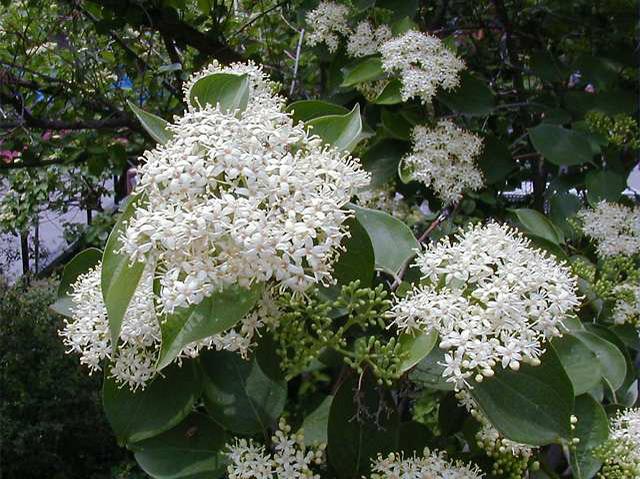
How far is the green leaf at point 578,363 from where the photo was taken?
0.74 m

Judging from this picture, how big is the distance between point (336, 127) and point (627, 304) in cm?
56

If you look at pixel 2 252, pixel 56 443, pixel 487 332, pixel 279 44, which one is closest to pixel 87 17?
pixel 279 44

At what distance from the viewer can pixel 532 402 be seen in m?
0.66

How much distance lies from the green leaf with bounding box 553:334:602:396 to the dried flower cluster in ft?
0.25

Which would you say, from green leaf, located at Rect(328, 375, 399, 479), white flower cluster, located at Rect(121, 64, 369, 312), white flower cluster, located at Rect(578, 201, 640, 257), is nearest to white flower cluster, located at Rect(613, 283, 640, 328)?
white flower cluster, located at Rect(578, 201, 640, 257)

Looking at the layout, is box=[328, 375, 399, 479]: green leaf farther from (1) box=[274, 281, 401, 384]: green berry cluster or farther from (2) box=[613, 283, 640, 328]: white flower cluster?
(2) box=[613, 283, 640, 328]: white flower cluster

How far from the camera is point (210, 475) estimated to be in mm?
740

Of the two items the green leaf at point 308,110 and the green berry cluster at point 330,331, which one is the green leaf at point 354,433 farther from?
the green leaf at point 308,110

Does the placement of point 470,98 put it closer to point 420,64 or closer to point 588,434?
point 420,64

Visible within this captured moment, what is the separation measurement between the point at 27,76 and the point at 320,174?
5.22 feet

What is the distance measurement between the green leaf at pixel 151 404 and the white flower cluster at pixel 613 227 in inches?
27.8

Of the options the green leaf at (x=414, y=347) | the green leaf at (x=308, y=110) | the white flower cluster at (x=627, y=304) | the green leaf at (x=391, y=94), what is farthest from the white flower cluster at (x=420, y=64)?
the green leaf at (x=414, y=347)

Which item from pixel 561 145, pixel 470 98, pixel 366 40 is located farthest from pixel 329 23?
pixel 561 145

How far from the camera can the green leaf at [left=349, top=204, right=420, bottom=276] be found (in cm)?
77
